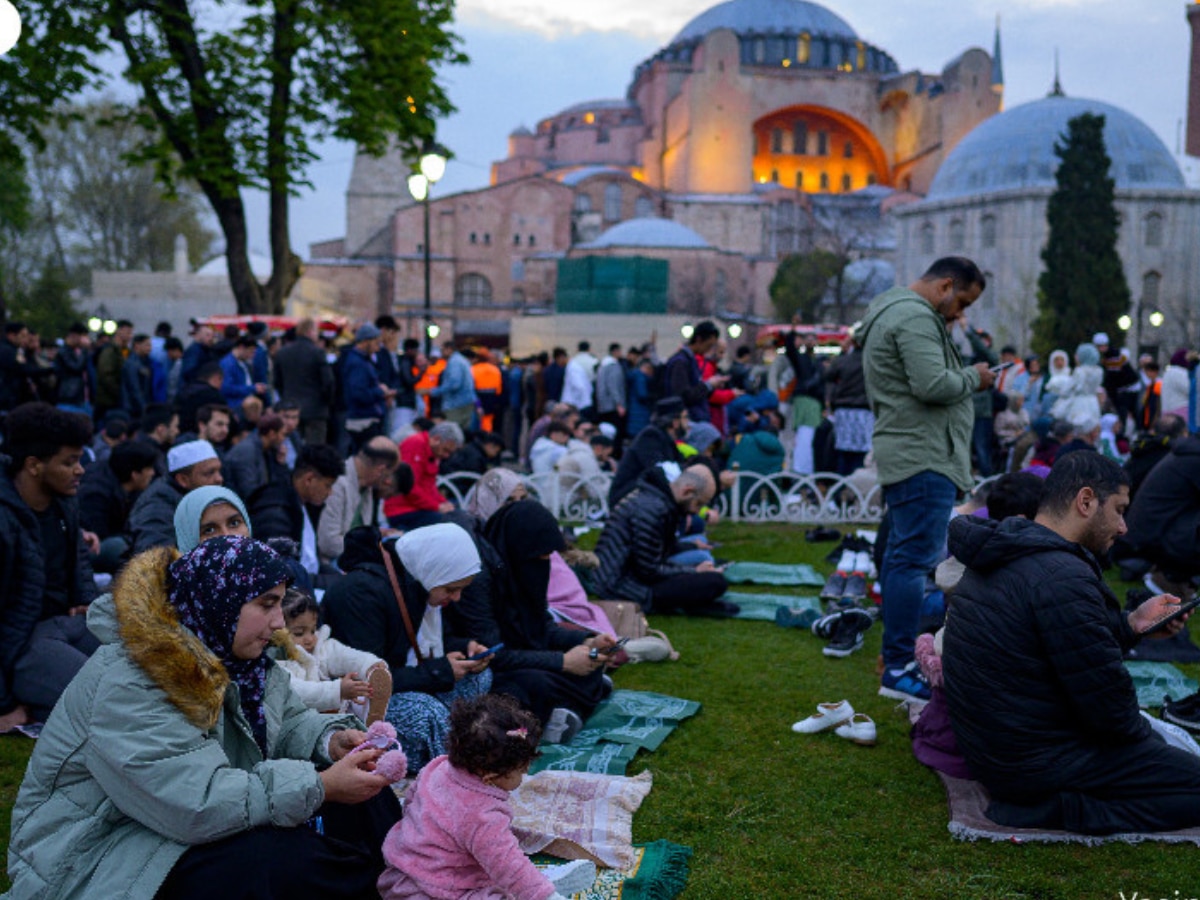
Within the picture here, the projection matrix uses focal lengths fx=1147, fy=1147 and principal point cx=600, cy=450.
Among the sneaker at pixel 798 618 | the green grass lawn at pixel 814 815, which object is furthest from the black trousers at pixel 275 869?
the sneaker at pixel 798 618

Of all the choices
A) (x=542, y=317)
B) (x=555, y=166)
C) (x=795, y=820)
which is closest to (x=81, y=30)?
(x=795, y=820)

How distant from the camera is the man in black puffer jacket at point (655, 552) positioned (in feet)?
24.3

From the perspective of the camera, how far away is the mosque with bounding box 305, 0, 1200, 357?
159ft

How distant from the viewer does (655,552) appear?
24.6 feet

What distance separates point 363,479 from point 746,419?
738 centimetres

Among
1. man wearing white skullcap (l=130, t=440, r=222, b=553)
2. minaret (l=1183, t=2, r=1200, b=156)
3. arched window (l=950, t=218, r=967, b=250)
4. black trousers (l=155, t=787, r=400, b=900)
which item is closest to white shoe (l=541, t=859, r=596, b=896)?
black trousers (l=155, t=787, r=400, b=900)

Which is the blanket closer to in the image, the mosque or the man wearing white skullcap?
the man wearing white skullcap

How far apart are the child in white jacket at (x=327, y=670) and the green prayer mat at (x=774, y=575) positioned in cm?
443

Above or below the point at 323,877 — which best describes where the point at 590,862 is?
below

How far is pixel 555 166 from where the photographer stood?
77.4 meters

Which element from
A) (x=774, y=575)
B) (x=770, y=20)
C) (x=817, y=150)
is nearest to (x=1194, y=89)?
(x=817, y=150)

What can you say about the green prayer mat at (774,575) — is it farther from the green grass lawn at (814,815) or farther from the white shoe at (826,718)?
the white shoe at (826,718)

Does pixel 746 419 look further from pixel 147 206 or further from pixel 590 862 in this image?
pixel 147 206

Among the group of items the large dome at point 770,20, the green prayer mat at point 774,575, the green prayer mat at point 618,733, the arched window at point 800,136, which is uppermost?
the large dome at point 770,20
